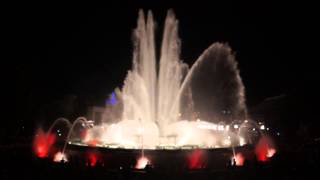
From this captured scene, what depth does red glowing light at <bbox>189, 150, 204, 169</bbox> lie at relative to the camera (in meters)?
19.1

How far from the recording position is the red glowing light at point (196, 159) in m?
19.1

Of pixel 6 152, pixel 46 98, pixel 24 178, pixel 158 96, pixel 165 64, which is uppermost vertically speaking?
pixel 46 98

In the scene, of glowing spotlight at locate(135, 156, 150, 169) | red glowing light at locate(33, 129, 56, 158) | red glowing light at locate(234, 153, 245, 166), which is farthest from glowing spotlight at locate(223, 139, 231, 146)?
red glowing light at locate(33, 129, 56, 158)

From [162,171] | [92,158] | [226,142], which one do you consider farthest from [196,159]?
[226,142]

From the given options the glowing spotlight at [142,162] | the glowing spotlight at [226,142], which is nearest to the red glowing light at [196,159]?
the glowing spotlight at [142,162]

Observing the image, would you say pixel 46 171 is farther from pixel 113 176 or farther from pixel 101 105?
pixel 101 105

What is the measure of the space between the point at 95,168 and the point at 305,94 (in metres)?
38.1

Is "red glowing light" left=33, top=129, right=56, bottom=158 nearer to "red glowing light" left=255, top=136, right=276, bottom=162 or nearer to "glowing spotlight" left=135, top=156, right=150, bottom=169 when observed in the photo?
"glowing spotlight" left=135, top=156, right=150, bottom=169

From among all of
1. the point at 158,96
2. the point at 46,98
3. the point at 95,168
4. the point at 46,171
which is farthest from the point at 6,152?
the point at 46,98

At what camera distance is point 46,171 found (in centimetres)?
1798

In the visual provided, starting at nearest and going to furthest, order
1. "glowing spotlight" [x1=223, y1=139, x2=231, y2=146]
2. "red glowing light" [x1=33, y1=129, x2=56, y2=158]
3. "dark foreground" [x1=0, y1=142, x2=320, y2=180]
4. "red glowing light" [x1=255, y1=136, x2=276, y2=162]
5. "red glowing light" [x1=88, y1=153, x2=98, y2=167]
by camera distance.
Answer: "dark foreground" [x1=0, y1=142, x2=320, y2=180] < "red glowing light" [x1=88, y1=153, x2=98, y2=167] < "red glowing light" [x1=255, y1=136, x2=276, y2=162] < "red glowing light" [x1=33, y1=129, x2=56, y2=158] < "glowing spotlight" [x1=223, y1=139, x2=231, y2=146]

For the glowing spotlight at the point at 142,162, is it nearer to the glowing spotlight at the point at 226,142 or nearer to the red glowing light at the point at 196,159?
the red glowing light at the point at 196,159

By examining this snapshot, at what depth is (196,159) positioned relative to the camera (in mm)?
19203

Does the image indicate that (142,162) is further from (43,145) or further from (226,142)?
(43,145)
